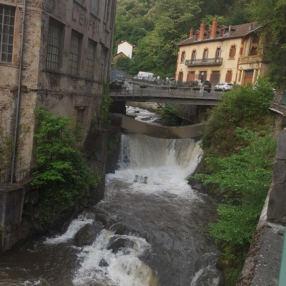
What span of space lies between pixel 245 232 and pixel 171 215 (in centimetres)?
653

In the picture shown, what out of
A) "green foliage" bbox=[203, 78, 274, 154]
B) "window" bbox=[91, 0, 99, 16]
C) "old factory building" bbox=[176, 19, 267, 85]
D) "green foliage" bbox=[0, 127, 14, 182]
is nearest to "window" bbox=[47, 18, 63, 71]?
"green foliage" bbox=[0, 127, 14, 182]

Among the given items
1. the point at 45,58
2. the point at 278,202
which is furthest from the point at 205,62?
the point at 278,202

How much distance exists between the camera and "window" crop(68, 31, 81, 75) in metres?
14.0

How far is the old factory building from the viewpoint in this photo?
1368 inches

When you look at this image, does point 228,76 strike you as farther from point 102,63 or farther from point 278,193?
point 278,193

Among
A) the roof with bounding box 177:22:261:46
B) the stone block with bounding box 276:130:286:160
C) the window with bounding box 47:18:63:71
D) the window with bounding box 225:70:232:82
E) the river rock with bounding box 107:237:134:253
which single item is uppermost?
the roof with bounding box 177:22:261:46

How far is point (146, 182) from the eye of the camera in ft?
63.6

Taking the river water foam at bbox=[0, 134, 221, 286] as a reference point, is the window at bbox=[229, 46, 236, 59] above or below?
above

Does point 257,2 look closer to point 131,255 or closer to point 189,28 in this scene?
point 189,28

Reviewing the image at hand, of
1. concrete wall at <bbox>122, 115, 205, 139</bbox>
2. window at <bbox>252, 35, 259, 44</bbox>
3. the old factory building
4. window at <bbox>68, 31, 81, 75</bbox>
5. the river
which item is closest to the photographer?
the river

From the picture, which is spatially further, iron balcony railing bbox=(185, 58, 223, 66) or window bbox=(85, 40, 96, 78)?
iron balcony railing bbox=(185, 58, 223, 66)

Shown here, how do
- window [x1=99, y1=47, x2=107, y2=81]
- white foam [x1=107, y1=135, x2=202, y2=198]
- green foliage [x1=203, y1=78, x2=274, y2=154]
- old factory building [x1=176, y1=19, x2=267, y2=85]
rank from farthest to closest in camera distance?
1. old factory building [x1=176, y1=19, x2=267, y2=85]
2. white foam [x1=107, y1=135, x2=202, y2=198]
3. green foliage [x1=203, y1=78, x2=274, y2=154]
4. window [x1=99, y1=47, x2=107, y2=81]

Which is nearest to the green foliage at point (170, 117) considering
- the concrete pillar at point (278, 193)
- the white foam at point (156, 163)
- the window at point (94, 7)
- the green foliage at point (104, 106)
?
the white foam at point (156, 163)

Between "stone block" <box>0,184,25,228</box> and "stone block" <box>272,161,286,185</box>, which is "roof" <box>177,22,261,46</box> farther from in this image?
"stone block" <box>272,161,286,185</box>
